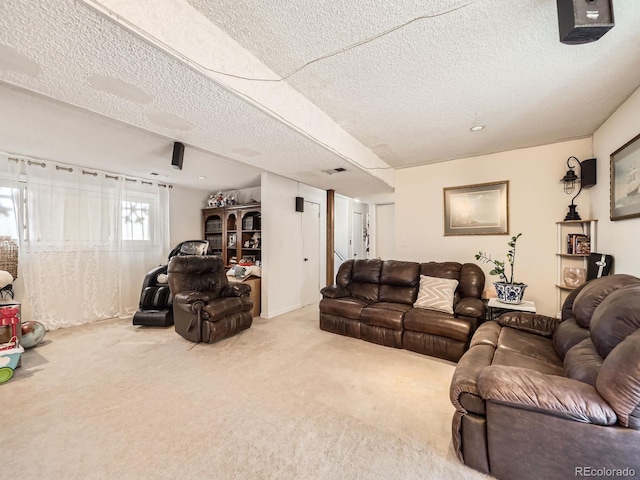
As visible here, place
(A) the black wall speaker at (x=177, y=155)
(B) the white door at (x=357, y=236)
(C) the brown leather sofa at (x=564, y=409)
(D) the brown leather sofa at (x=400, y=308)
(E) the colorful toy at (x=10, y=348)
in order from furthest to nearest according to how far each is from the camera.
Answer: (B) the white door at (x=357, y=236)
(A) the black wall speaker at (x=177, y=155)
(D) the brown leather sofa at (x=400, y=308)
(E) the colorful toy at (x=10, y=348)
(C) the brown leather sofa at (x=564, y=409)

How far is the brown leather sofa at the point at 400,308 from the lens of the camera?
265 centimetres

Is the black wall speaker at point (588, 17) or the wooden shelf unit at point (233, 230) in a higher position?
the black wall speaker at point (588, 17)

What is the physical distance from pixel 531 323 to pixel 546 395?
1268mm

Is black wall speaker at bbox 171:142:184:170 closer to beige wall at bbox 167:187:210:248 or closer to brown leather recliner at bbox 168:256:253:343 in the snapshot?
brown leather recliner at bbox 168:256:253:343

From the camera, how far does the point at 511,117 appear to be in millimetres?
2592

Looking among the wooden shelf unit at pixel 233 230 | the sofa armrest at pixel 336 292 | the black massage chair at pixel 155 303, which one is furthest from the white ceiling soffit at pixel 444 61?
the black massage chair at pixel 155 303

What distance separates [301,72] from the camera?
1.95 metres

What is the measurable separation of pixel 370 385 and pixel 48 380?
2.73 m

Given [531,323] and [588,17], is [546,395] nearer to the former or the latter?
[531,323]

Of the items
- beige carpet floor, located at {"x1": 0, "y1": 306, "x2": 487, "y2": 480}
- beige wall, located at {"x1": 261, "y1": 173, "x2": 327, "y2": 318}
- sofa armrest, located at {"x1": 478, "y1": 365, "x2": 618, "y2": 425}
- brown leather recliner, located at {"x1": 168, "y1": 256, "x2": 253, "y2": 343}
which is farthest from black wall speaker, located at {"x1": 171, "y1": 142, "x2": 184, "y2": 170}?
sofa armrest, located at {"x1": 478, "y1": 365, "x2": 618, "y2": 425}

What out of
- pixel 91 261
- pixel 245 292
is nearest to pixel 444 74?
pixel 245 292

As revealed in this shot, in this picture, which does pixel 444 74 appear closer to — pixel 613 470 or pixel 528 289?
pixel 613 470

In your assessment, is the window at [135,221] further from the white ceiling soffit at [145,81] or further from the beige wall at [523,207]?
the beige wall at [523,207]

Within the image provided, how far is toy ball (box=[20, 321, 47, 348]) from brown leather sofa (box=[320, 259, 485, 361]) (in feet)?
10.5
